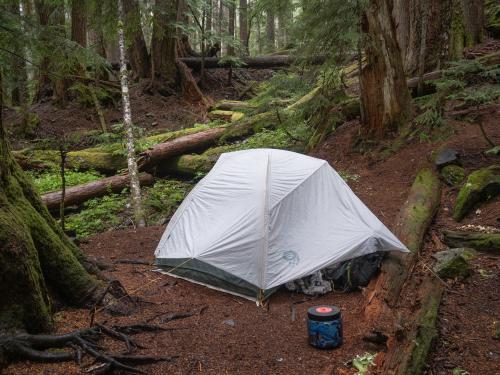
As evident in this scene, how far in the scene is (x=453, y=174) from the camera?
8.00m

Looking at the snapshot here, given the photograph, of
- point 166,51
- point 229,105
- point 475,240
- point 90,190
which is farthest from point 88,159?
point 475,240

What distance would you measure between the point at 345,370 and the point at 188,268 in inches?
120

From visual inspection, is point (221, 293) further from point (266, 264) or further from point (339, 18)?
point (339, 18)

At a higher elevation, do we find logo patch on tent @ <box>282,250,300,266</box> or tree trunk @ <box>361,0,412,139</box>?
tree trunk @ <box>361,0,412,139</box>

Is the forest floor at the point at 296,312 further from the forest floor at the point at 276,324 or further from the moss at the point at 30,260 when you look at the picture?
the moss at the point at 30,260

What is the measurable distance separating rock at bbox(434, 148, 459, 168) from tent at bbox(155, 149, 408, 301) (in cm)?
261

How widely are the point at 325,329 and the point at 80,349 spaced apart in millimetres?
2382

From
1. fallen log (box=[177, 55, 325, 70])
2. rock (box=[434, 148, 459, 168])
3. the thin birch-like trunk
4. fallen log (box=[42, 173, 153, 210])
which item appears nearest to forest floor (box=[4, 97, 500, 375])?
rock (box=[434, 148, 459, 168])

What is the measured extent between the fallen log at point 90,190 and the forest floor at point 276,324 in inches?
134

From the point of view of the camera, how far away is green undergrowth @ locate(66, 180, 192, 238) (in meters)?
10.5

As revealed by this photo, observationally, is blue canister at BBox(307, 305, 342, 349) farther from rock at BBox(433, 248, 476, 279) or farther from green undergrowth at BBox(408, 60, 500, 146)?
green undergrowth at BBox(408, 60, 500, 146)

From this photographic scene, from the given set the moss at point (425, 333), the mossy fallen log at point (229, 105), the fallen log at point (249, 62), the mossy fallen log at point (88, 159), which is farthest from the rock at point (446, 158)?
the fallen log at point (249, 62)

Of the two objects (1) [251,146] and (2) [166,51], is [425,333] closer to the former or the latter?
(1) [251,146]

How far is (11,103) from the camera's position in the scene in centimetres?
1950
